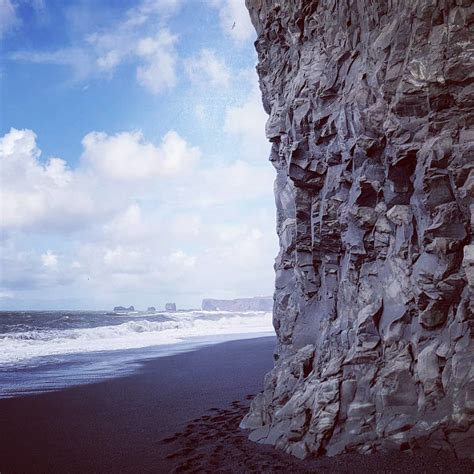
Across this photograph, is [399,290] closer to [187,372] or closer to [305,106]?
[305,106]

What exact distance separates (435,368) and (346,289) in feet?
8.50

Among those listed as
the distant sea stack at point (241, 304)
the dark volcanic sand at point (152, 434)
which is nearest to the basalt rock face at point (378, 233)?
the dark volcanic sand at point (152, 434)

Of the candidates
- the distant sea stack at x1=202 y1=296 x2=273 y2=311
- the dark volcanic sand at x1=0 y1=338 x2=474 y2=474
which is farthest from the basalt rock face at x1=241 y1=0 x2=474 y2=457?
the distant sea stack at x1=202 y1=296 x2=273 y2=311

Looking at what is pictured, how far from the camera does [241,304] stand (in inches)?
5138

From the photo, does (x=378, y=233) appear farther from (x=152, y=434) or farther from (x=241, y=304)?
(x=241, y=304)

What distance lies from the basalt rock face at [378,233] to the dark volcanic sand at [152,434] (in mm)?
373

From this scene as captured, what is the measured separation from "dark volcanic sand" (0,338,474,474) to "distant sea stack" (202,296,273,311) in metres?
106

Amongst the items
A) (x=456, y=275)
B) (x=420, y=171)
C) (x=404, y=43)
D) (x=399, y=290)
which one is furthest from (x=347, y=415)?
(x=404, y=43)

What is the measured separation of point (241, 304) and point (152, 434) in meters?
123

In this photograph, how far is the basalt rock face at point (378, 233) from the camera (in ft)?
18.9

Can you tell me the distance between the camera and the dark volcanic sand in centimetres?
616

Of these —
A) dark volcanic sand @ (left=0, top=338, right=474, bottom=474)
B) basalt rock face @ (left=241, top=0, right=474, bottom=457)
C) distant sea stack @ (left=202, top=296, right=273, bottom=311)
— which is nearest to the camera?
basalt rock face @ (left=241, top=0, right=474, bottom=457)

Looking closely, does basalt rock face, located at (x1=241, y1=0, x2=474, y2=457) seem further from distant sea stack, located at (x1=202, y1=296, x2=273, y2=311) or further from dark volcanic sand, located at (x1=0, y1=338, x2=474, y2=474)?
distant sea stack, located at (x1=202, y1=296, x2=273, y2=311)

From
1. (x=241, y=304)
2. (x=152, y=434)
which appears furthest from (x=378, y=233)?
(x=241, y=304)
